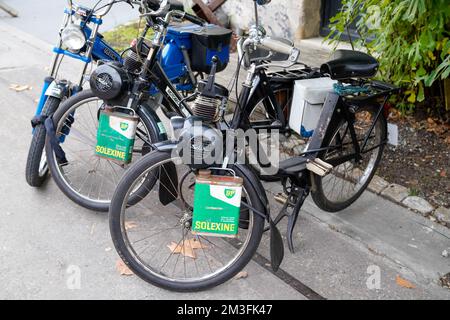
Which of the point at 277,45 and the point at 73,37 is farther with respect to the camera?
the point at 73,37

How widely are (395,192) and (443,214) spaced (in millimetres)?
409

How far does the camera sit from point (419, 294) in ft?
9.71

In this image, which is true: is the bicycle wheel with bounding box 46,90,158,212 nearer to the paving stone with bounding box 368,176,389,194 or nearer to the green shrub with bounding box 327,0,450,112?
the paving stone with bounding box 368,176,389,194

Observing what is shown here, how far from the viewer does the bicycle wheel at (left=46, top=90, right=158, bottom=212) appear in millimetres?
3376

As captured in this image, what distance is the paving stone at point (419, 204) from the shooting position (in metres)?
3.71

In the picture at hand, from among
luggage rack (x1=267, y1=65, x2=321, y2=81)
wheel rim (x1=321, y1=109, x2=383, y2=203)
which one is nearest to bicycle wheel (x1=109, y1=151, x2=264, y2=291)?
wheel rim (x1=321, y1=109, x2=383, y2=203)

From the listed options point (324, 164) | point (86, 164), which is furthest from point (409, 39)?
point (86, 164)

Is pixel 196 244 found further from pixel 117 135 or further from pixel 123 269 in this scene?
pixel 117 135

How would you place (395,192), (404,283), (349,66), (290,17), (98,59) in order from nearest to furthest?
(404,283), (349,66), (98,59), (395,192), (290,17)

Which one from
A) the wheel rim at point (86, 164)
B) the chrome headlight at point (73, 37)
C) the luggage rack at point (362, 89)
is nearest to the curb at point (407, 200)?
the luggage rack at point (362, 89)

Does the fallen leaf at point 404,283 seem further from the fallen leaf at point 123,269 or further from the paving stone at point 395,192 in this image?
the fallen leaf at point 123,269

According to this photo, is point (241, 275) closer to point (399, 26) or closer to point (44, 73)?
point (399, 26)

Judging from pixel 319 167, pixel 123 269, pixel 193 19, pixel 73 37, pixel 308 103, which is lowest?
pixel 123 269

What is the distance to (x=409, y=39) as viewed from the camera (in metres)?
4.21
